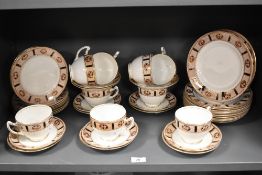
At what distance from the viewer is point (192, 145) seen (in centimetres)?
83

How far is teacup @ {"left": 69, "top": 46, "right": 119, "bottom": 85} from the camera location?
3.10ft

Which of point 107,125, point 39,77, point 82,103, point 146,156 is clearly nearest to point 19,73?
point 39,77

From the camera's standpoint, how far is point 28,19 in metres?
1.04

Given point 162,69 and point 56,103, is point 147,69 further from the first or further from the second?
point 56,103

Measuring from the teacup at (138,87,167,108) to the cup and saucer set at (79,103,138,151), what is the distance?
9 centimetres

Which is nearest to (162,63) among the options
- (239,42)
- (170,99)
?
(170,99)

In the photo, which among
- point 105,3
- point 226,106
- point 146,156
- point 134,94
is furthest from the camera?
point 134,94

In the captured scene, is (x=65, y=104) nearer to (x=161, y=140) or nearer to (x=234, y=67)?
(x=161, y=140)

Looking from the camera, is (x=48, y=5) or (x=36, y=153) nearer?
(x=48, y=5)

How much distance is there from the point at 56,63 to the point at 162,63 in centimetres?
31

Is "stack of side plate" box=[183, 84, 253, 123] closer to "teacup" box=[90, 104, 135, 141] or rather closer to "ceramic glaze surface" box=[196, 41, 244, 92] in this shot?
"ceramic glaze surface" box=[196, 41, 244, 92]

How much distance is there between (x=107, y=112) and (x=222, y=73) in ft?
1.10

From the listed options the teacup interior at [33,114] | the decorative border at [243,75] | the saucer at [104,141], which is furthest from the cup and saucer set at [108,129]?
the decorative border at [243,75]

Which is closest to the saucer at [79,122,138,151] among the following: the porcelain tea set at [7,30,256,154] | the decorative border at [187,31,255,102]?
the porcelain tea set at [7,30,256,154]
